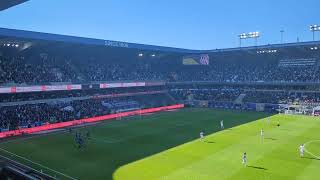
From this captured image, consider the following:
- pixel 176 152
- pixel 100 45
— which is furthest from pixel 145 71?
pixel 176 152

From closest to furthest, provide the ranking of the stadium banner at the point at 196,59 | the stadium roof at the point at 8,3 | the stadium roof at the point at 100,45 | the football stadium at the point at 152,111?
1. the stadium roof at the point at 8,3
2. the football stadium at the point at 152,111
3. the stadium roof at the point at 100,45
4. the stadium banner at the point at 196,59

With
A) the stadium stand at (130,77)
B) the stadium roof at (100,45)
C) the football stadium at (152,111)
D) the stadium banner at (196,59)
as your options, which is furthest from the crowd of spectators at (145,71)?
the stadium banner at (196,59)

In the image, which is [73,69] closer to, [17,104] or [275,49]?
[17,104]

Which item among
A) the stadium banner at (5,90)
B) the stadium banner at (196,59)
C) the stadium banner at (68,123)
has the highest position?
the stadium banner at (196,59)

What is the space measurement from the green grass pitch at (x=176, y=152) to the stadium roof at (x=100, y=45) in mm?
17536

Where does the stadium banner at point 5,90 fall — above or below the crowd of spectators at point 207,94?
above

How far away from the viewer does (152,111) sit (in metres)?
67.9

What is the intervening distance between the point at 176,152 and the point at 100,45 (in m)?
37.8

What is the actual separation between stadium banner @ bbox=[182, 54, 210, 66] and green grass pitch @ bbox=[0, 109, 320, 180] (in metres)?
36.8

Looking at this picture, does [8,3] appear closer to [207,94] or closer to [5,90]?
[5,90]

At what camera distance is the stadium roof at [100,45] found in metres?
49.7

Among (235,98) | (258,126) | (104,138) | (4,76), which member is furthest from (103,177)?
(235,98)

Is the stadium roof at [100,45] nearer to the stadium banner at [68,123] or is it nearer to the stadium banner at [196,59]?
the stadium banner at [196,59]

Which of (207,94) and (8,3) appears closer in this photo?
(8,3)
